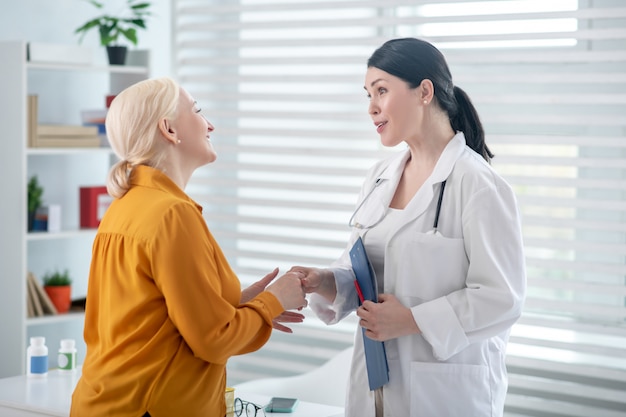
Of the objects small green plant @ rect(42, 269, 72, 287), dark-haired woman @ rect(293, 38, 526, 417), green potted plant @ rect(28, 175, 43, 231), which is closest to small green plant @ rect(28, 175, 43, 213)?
green potted plant @ rect(28, 175, 43, 231)

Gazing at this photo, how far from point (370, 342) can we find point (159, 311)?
2.02 feet

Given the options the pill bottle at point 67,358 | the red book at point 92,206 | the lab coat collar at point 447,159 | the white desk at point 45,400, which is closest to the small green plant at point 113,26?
the red book at point 92,206

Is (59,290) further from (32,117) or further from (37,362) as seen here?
(37,362)

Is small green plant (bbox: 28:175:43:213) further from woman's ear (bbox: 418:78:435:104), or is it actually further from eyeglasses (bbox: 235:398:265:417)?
woman's ear (bbox: 418:78:435:104)

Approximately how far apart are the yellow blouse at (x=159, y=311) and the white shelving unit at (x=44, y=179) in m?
1.90

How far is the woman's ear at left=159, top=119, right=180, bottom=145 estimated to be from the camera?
6.80 ft

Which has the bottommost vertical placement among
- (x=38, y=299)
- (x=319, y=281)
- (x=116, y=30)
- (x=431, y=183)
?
(x=38, y=299)

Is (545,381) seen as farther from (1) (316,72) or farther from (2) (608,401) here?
(1) (316,72)

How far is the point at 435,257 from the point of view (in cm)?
221

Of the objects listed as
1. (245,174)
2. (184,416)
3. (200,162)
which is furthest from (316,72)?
(184,416)

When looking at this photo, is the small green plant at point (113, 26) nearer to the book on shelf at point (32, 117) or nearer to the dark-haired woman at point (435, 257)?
the book on shelf at point (32, 117)

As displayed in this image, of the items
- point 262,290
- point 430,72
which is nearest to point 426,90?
point 430,72

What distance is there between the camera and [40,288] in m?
3.96

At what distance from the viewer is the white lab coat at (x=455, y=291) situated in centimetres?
214
